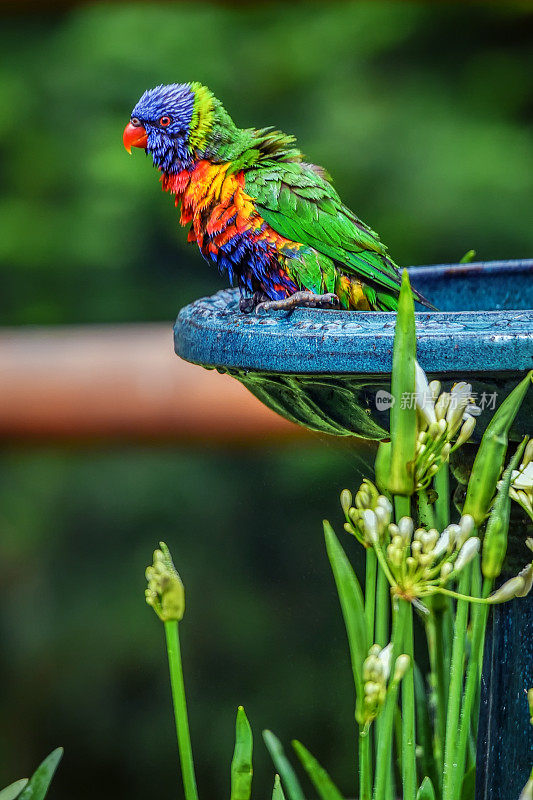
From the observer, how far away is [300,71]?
6.51 ft

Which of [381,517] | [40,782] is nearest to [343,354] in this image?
[381,517]

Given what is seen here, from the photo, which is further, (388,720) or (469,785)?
(469,785)

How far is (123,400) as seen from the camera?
1229 mm

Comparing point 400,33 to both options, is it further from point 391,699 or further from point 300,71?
point 391,699

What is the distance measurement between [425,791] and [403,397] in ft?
0.97

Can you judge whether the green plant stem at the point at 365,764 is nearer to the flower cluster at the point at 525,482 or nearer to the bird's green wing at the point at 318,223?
A: the flower cluster at the point at 525,482

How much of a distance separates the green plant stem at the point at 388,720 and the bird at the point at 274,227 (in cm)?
29

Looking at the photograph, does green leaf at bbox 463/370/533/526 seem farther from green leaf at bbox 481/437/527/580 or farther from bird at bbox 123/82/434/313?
bird at bbox 123/82/434/313

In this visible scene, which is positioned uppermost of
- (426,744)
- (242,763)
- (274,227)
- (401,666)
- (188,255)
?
(274,227)

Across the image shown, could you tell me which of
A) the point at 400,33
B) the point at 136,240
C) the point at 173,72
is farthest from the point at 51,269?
the point at 400,33

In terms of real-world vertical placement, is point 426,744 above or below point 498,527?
below

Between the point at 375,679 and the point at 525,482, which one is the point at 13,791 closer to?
the point at 375,679

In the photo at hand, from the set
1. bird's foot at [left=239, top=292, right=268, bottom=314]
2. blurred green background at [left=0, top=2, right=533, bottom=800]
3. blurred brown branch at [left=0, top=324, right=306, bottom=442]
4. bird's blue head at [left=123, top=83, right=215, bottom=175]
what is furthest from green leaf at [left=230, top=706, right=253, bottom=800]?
blurred green background at [left=0, top=2, right=533, bottom=800]

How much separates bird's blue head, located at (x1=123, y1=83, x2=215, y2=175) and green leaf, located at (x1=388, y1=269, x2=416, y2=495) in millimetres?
416
